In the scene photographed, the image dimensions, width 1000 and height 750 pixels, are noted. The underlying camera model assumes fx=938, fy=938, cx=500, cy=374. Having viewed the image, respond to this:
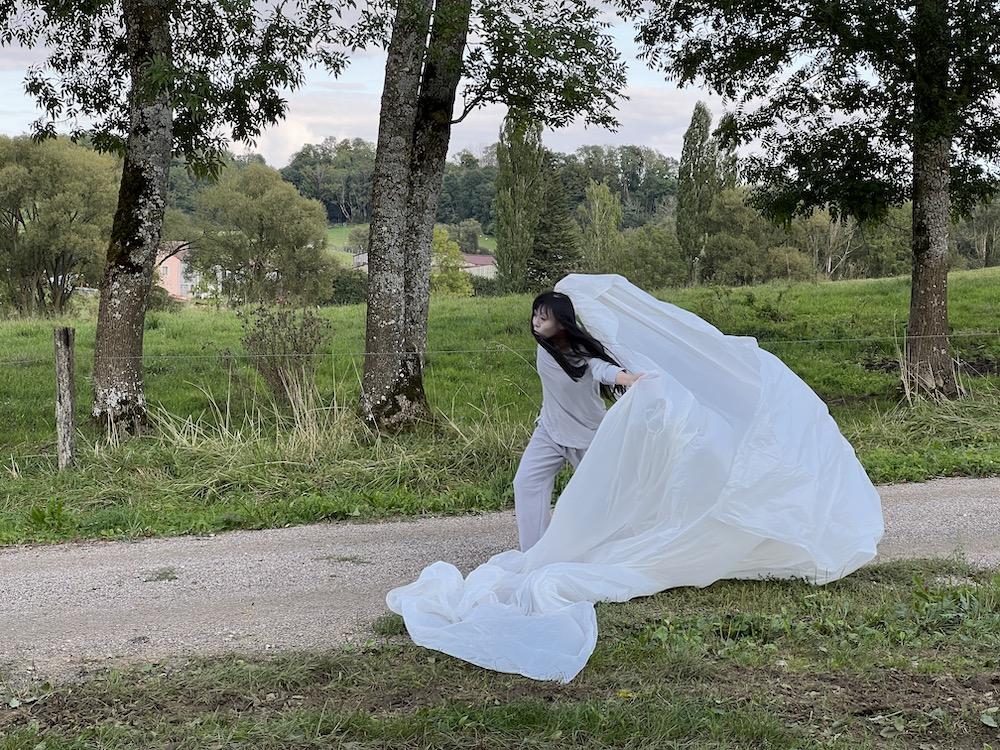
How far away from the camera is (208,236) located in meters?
48.5

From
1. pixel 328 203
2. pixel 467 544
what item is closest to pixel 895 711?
pixel 467 544

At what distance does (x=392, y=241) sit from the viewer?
10031 mm

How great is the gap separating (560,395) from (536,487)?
1.98 feet

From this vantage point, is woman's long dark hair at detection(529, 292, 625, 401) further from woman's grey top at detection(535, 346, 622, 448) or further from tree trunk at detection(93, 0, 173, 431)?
tree trunk at detection(93, 0, 173, 431)

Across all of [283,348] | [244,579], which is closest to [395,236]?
[283,348]

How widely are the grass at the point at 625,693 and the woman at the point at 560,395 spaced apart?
101 centimetres

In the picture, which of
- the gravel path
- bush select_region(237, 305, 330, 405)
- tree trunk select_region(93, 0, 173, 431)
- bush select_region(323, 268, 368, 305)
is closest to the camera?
the gravel path

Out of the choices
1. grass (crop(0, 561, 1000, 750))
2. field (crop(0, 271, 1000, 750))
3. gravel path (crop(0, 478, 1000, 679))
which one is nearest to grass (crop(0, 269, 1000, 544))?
field (crop(0, 271, 1000, 750))

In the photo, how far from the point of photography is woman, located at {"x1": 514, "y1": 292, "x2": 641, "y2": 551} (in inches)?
213

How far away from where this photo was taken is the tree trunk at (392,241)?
32.4 ft

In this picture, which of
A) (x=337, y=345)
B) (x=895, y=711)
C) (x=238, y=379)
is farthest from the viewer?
(x=337, y=345)

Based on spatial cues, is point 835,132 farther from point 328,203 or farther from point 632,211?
point 632,211

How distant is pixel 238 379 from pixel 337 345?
5.16 m

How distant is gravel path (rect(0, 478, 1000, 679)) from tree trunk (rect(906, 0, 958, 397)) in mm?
4687
